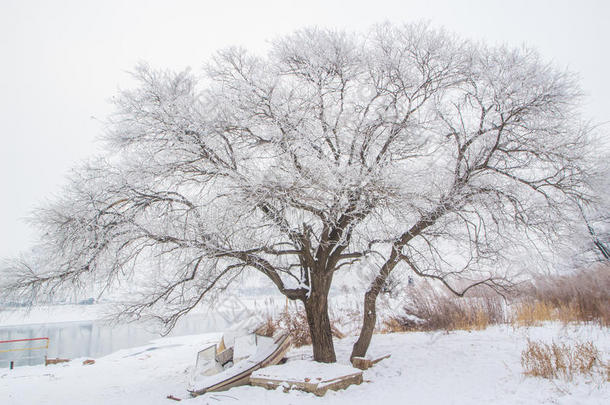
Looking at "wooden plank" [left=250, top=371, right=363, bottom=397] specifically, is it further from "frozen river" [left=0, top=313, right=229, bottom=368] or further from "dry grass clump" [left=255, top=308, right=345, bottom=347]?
"frozen river" [left=0, top=313, right=229, bottom=368]

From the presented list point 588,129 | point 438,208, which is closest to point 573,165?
point 588,129

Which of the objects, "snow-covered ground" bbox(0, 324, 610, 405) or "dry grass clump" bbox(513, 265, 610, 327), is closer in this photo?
"snow-covered ground" bbox(0, 324, 610, 405)

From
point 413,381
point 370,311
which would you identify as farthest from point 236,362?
point 413,381

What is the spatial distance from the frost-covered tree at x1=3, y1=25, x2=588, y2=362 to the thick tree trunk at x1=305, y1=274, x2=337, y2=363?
3 cm

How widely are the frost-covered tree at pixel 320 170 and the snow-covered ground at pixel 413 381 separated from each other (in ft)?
4.42

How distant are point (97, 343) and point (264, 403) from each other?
67.3 ft

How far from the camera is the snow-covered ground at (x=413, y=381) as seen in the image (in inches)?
215

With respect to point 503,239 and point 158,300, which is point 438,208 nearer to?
point 503,239

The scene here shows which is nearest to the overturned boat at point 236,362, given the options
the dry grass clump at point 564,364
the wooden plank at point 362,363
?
the wooden plank at point 362,363

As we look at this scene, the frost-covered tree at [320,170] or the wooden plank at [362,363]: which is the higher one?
the frost-covered tree at [320,170]

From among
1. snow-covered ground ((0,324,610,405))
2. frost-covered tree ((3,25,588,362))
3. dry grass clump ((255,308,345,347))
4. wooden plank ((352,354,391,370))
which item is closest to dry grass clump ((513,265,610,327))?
snow-covered ground ((0,324,610,405))

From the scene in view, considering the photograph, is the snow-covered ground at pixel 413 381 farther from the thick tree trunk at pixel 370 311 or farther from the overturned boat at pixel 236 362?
the thick tree trunk at pixel 370 311

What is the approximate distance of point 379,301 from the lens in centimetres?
1229

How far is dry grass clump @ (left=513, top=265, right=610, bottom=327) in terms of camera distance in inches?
375
